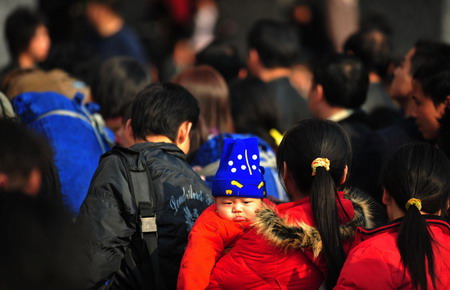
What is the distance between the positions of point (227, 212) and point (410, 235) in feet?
2.80

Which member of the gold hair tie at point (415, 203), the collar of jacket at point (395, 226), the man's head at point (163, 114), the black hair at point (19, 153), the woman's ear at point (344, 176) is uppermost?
the black hair at point (19, 153)

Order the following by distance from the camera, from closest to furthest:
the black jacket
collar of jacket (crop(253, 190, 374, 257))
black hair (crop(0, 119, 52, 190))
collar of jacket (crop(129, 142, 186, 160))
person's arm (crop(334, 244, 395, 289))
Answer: black hair (crop(0, 119, 52, 190)) → person's arm (crop(334, 244, 395, 289)) → collar of jacket (crop(253, 190, 374, 257)) → the black jacket → collar of jacket (crop(129, 142, 186, 160))

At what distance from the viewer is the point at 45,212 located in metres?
2.09

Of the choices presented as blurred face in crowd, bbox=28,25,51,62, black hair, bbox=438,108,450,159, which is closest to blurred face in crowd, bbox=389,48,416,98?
black hair, bbox=438,108,450,159

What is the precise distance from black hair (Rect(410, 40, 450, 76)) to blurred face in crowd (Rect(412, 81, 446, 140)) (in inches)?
28.1

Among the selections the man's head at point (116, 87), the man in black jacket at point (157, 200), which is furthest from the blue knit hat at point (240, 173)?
the man's head at point (116, 87)

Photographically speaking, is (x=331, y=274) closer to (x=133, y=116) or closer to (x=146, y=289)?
(x=146, y=289)

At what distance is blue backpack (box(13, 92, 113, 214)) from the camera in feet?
15.5

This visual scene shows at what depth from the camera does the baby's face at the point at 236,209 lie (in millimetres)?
3520

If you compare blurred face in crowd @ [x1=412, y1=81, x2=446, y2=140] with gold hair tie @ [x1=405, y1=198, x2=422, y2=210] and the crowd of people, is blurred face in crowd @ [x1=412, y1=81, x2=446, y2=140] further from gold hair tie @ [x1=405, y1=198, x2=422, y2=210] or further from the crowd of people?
gold hair tie @ [x1=405, y1=198, x2=422, y2=210]

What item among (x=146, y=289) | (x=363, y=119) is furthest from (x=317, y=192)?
(x=363, y=119)

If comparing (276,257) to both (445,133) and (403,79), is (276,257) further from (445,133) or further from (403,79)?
(403,79)

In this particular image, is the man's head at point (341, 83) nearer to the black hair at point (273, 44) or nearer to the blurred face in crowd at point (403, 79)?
the blurred face in crowd at point (403, 79)

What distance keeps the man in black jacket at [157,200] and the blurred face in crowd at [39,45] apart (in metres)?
3.46
